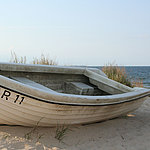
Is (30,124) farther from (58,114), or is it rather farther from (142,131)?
(142,131)

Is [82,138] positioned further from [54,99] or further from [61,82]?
[61,82]

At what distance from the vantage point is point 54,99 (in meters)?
2.22

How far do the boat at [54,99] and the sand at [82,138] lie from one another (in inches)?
6.3

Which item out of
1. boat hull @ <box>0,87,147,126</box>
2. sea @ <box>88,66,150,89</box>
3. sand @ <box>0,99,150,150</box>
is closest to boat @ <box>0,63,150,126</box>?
boat hull @ <box>0,87,147,126</box>

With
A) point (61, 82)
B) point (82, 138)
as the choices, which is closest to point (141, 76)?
point (61, 82)

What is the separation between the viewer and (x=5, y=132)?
8.41 ft

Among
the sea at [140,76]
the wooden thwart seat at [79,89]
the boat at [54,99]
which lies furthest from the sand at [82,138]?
the sea at [140,76]

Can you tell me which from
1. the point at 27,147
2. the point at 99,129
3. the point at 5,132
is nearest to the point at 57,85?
the point at 99,129

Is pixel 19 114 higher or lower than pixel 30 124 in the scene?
higher

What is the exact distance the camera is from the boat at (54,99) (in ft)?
6.91

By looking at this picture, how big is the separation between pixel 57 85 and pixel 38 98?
1.56 metres

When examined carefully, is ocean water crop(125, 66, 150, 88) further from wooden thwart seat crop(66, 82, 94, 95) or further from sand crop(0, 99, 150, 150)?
sand crop(0, 99, 150, 150)

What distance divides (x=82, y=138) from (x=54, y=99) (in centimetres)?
78

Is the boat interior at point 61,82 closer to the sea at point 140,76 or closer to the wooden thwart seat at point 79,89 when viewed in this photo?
the wooden thwart seat at point 79,89
